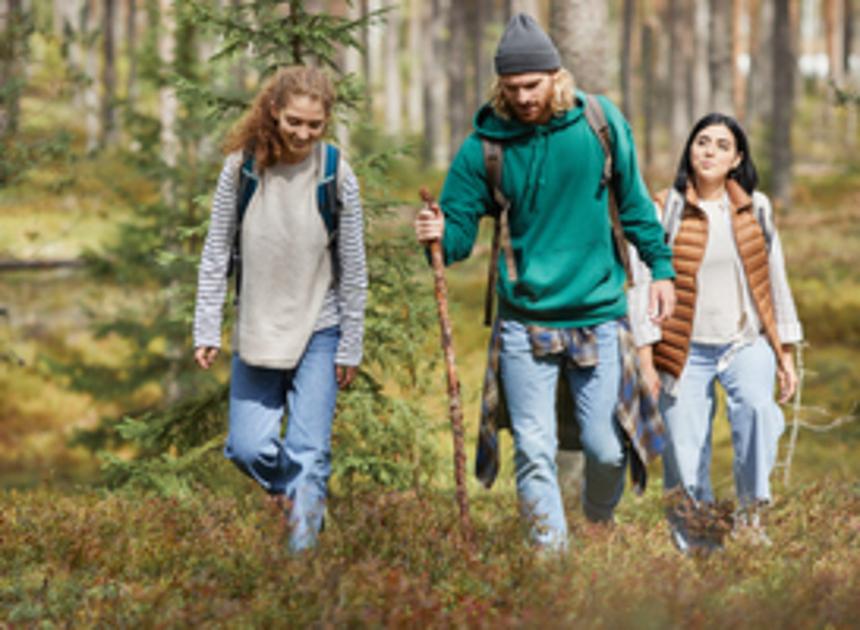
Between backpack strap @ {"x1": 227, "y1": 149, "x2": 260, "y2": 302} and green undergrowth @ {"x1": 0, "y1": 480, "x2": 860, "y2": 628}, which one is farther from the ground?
backpack strap @ {"x1": 227, "y1": 149, "x2": 260, "y2": 302}

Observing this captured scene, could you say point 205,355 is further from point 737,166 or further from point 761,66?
point 761,66

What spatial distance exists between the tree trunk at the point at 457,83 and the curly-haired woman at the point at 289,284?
30573 mm

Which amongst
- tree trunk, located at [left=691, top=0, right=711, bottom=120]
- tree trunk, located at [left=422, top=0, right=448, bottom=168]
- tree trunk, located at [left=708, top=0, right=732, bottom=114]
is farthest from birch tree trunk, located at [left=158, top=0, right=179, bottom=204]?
tree trunk, located at [left=691, top=0, right=711, bottom=120]

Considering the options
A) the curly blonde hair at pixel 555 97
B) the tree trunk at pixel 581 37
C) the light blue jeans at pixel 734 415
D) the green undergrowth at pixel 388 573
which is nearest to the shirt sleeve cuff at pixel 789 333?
the light blue jeans at pixel 734 415

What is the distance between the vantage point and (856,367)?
47.6 feet

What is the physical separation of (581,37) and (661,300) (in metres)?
4.06

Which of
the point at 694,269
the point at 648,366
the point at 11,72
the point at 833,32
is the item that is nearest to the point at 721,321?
the point at 694,269

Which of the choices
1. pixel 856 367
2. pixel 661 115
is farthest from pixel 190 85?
pixel 661 115

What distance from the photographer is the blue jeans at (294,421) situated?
5.11 metres

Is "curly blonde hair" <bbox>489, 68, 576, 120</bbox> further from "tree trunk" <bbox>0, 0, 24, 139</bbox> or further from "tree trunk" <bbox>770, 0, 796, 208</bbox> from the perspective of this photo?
"tree trunk" <bbox>770, 0, 796, 208</bbox>

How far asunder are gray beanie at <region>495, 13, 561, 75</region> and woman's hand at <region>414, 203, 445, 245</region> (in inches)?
26.4

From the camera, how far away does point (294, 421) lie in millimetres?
5117

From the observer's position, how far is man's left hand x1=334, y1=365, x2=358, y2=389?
5195 millimetres

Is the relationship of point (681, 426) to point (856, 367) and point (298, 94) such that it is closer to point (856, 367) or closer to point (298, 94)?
point (298, 94)
